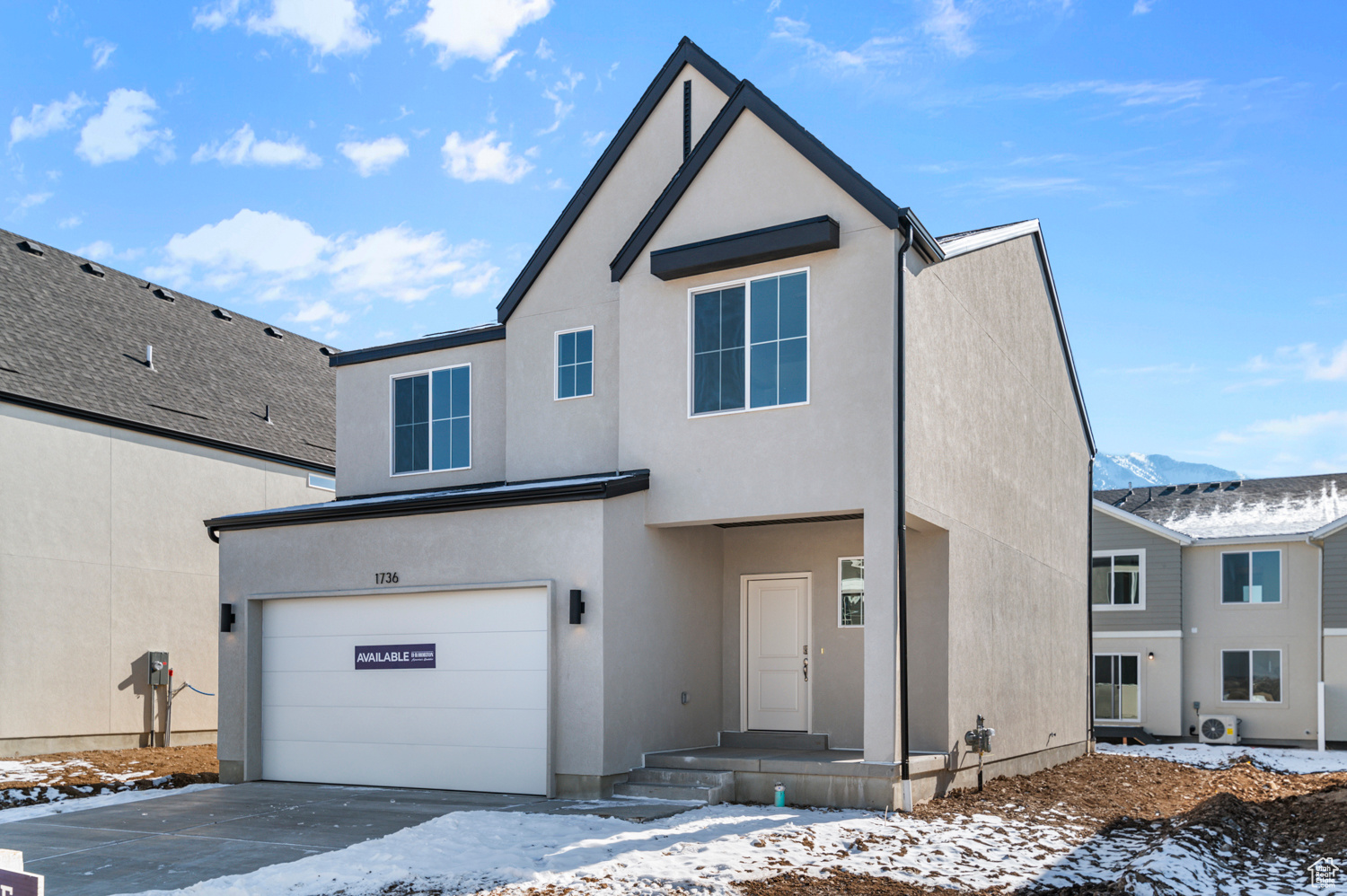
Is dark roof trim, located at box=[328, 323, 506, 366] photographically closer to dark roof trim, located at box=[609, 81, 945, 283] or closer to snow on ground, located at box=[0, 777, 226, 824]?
dark roof trim, located at box=[609, 81, 945, 283]

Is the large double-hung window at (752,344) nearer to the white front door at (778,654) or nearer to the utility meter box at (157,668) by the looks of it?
the white front door at (778,654)

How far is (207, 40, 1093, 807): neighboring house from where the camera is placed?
11680mm

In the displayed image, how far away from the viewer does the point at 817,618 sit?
1396 centimetres

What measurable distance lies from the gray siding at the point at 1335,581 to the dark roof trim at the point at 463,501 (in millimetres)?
19162

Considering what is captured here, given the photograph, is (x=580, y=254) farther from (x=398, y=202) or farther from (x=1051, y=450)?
(x=1051, y=450)

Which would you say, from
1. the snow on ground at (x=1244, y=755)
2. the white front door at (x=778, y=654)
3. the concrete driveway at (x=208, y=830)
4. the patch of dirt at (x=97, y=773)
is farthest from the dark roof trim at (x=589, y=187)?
the snow on ground at (x=1244, y=755)

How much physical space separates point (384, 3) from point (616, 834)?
11229 millimetres

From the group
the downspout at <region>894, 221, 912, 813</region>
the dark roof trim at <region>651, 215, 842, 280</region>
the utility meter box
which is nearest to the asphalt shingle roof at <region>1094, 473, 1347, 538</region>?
the downspout at <region>894, 221, 912, 813</region>

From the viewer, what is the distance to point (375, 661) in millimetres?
13305

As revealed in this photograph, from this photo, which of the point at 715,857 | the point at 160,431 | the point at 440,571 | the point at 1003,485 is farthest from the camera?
the point at 160,431

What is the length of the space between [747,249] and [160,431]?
12.6 metres

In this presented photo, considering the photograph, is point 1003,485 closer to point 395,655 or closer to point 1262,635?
point 395,655

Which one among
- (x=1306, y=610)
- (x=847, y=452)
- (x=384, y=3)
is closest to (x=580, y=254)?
(x=384, y=3)

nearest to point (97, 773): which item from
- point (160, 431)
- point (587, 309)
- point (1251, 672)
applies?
point (160, 431)
